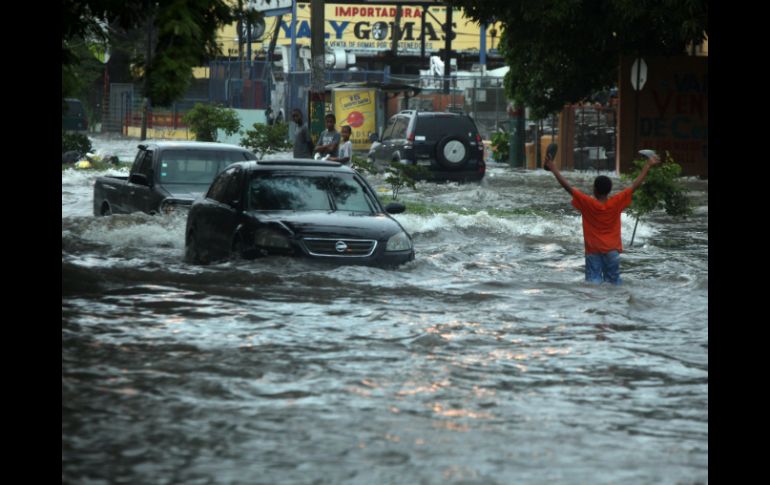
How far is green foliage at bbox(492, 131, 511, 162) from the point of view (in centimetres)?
4428

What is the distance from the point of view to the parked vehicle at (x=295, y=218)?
14.9 meters

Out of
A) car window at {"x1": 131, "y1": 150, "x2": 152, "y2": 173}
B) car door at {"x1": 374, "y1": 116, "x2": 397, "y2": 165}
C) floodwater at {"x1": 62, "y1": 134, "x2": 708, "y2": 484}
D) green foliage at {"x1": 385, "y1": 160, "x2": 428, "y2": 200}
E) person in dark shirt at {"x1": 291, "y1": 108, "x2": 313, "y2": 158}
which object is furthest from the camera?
car door at {"x1": 374, "y1": 116, "x2": 397, "y2": 165}

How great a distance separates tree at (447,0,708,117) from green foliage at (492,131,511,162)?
899cm

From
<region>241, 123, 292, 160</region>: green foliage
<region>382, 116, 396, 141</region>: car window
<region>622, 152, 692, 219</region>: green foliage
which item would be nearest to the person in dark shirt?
<region>622, 152, 692, 219</region>: green foliage

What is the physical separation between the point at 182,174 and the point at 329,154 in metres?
5.20

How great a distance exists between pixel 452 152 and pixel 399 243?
56.3 ft

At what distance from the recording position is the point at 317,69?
87.4 ft

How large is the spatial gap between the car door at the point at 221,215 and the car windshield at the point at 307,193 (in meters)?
0.24

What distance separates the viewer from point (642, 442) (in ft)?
27.6

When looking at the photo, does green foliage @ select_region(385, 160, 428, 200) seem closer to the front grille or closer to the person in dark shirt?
the person in dark shirt
